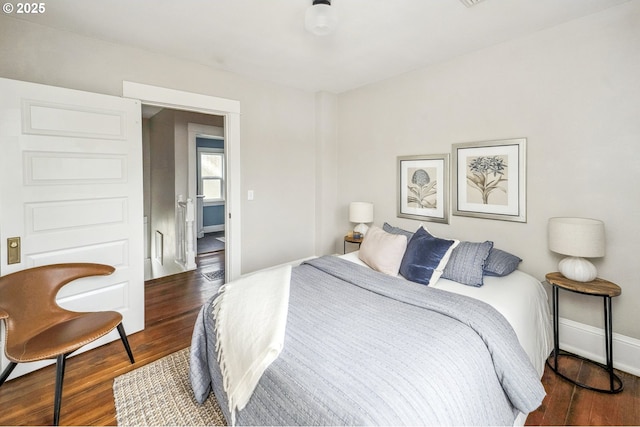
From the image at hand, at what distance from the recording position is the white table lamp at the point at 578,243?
6.41 ft

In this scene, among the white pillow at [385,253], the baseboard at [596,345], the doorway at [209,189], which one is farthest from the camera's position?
the doorway at [209,189]

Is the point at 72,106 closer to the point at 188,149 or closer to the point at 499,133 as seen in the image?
the point at 188,149

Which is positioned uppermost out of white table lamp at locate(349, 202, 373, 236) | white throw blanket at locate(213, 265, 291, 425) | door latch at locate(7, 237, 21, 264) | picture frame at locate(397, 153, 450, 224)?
picture frame at locate(397, 153, 450, 224)

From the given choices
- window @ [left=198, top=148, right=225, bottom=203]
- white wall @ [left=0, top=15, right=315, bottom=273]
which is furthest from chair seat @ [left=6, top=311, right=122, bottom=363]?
window @ [left=198, top=148, right=225, bottom=203]

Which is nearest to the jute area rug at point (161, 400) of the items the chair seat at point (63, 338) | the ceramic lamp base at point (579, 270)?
the chair seat at point (63, 338)

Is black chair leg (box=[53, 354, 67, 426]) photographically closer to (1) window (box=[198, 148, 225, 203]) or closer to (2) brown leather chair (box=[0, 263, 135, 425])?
(2) brown leather chair (box=[0, 263, 135, 425])

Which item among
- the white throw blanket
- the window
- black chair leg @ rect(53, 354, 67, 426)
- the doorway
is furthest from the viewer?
the window

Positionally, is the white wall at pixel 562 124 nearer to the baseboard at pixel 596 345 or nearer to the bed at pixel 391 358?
the baseboard at pixel 596 345

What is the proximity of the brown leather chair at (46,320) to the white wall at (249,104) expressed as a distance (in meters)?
1.42

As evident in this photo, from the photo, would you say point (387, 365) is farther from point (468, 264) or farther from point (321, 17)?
point (321, 17)

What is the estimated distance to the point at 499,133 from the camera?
8.41 ft

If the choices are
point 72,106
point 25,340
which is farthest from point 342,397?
point 72,106

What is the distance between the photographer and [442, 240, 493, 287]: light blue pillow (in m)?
2.19

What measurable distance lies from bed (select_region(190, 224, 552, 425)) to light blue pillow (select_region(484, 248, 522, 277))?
17 centimetres
